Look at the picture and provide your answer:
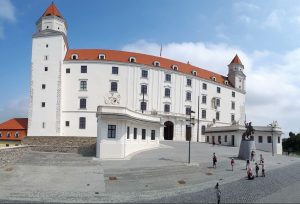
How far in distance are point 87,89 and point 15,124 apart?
13827 millimetres

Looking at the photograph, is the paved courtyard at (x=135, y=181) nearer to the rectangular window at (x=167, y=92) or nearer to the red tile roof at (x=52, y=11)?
A: the rectangular window at (x=167, y=92)

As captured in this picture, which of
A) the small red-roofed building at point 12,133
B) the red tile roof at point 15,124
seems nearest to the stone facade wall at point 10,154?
the small red-roofed building at point 12,133

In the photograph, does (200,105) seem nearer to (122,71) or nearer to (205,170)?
(122,71)

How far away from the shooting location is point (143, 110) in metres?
62.4

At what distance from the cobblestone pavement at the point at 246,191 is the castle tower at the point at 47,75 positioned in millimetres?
37939

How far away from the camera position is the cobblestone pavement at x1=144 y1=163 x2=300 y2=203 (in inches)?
832

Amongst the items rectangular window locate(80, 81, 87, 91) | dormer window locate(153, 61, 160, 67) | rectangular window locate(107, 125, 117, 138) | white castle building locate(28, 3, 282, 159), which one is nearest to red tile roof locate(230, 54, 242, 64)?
white castle building locate(28, 3, 282, 159)

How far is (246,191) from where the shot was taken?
77.3ft

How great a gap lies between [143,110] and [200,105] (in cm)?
1377

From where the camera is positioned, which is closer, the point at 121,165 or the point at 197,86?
the point at 121,165

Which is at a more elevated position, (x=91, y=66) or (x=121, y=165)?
(x=91, y=66)

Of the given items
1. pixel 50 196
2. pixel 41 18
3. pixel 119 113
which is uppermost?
pixel 41 18

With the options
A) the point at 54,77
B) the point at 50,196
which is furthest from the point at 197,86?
the point at 50,196

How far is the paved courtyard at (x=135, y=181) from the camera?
21609 mm
